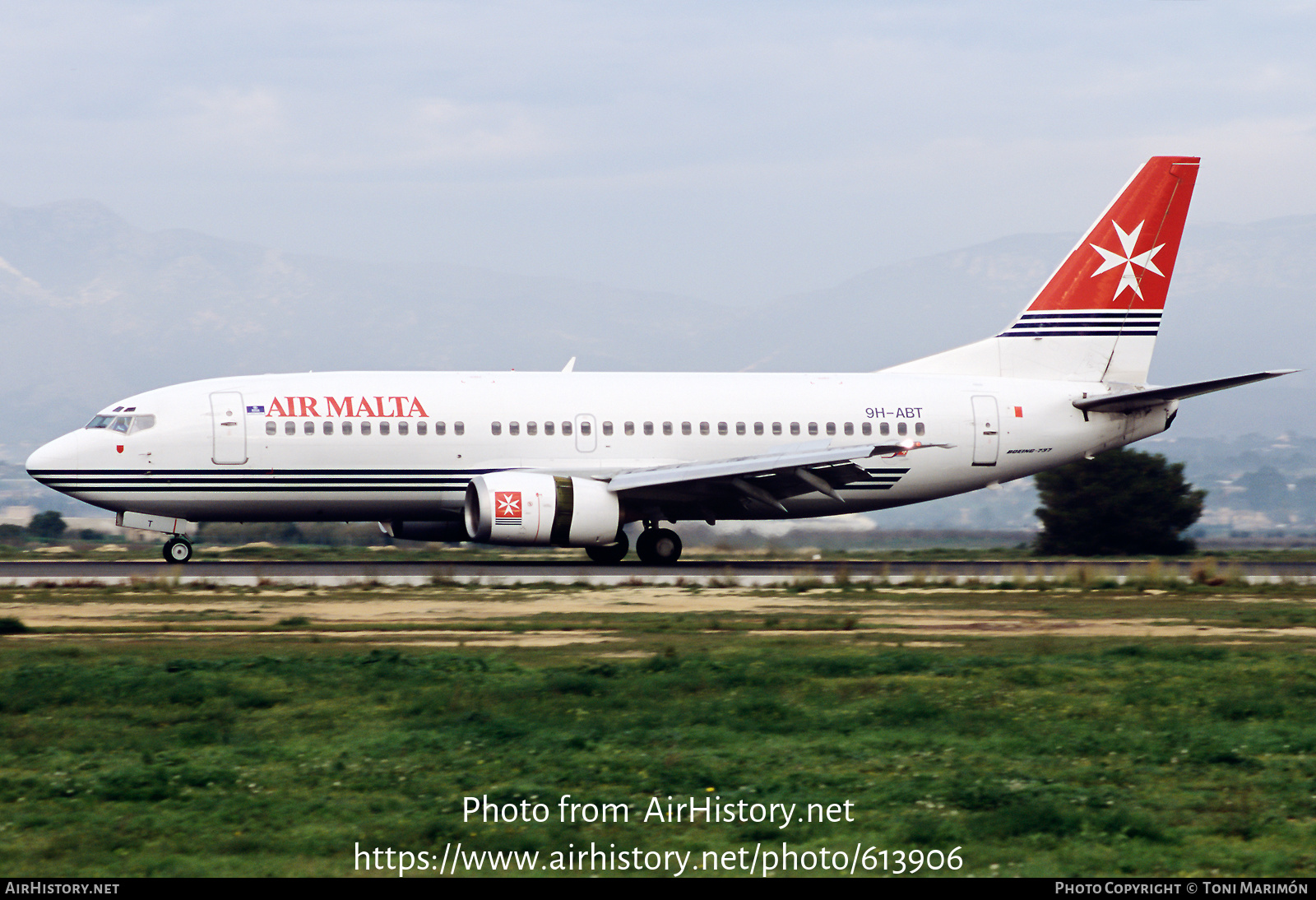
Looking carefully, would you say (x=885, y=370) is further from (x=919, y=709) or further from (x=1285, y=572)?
(x=919, y=709)

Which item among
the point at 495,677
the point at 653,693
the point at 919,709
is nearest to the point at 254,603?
the point at 495,677

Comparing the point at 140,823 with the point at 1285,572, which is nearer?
the point at 140,823

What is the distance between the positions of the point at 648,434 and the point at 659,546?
247cm

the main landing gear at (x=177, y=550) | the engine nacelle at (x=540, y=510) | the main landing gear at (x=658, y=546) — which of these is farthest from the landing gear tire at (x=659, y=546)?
the main landing gear at (x=177, y=550)

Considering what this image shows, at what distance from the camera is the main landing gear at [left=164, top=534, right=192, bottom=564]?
30.1m

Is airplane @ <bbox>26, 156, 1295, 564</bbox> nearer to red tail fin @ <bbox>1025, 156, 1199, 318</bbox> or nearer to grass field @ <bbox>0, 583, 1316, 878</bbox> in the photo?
red tail fin @ <bbox>1025, 156, 1199, 318</bbox>

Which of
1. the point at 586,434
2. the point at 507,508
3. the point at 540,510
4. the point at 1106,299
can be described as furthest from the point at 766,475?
the point at 1106,299

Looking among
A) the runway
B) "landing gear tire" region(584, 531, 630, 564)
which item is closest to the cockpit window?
the runway

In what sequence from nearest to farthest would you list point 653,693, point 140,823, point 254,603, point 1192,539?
point 140,823 < point 653,693 < point 254,603 < point 1192,539

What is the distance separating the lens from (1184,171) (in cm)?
3447

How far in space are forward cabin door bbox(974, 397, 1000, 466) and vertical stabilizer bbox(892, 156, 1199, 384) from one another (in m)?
1.65

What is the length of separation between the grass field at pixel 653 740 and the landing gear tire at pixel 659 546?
1100 centimetres

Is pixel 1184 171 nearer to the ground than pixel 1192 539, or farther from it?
farther from it
